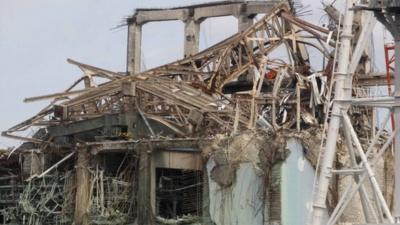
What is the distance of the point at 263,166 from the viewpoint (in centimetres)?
3244

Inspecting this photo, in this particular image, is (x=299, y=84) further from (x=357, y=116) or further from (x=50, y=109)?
(x=50, y=109)

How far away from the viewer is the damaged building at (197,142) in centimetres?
3281

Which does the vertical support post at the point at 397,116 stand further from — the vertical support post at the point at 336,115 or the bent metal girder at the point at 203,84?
the bent metal girder at the point at 203,84

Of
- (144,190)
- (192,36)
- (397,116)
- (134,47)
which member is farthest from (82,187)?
(134,47)

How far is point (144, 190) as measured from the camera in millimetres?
34875

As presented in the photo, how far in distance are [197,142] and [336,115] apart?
854 cm

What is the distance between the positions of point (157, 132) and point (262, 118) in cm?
412

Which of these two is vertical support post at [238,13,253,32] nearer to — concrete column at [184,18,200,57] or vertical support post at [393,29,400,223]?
concrete column at [184,18,200,57]

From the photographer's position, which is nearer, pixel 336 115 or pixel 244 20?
pixel 336 115

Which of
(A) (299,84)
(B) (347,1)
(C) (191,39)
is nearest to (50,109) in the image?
(A) (299,84)

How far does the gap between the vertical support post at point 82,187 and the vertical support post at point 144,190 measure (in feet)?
7.50

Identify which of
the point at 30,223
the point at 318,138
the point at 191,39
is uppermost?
the point at 191,39

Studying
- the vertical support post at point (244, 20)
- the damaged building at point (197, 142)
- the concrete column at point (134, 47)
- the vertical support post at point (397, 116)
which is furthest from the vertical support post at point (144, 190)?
the concrete column at point (134, 47)

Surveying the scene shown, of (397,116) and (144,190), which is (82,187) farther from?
(397,116)
